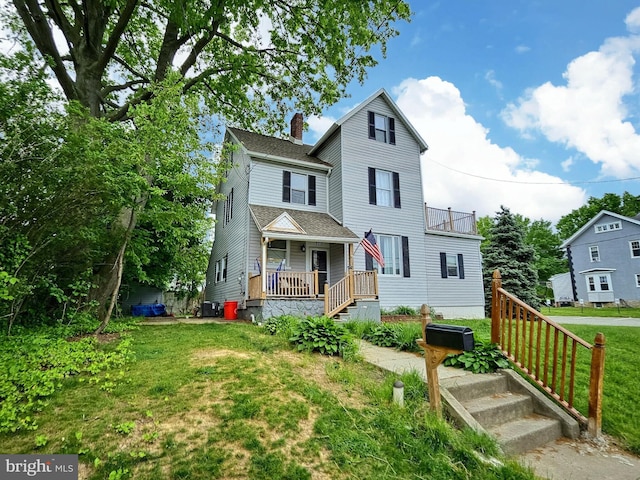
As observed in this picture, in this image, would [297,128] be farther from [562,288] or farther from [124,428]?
[562,288]

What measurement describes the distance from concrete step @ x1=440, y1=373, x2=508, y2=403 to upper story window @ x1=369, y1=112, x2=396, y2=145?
42.3ft

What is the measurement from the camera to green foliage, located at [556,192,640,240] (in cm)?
4047

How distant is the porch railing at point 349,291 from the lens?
11.0 metres

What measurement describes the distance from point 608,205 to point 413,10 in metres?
46.6

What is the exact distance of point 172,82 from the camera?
28.6 feet

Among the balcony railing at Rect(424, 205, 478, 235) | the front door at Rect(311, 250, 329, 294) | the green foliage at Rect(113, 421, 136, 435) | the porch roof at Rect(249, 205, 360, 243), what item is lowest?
the green foliage at Rect(113, 421, 136, 435)

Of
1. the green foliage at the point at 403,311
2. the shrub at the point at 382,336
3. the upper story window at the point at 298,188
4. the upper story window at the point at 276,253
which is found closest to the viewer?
the shrub at the point at 382,336

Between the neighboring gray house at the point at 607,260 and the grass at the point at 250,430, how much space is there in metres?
31.7

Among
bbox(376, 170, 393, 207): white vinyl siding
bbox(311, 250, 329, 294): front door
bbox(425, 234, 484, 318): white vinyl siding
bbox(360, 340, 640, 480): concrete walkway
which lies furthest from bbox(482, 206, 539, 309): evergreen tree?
bbox(360, 340, 640, 480): concrete walkway

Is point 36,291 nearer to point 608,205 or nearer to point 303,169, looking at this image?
point 303,169

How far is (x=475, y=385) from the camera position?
13.9 feet

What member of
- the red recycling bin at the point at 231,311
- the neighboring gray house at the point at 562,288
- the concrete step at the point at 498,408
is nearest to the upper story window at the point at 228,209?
the red recycling bin at the point at 231,311

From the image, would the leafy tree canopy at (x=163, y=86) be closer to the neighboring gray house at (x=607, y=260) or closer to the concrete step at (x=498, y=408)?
the concrete step at (x=498, y=408)

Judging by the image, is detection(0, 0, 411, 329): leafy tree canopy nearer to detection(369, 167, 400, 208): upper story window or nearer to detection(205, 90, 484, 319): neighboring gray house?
detection(205, 90, 484, 319): neighboring gray house
